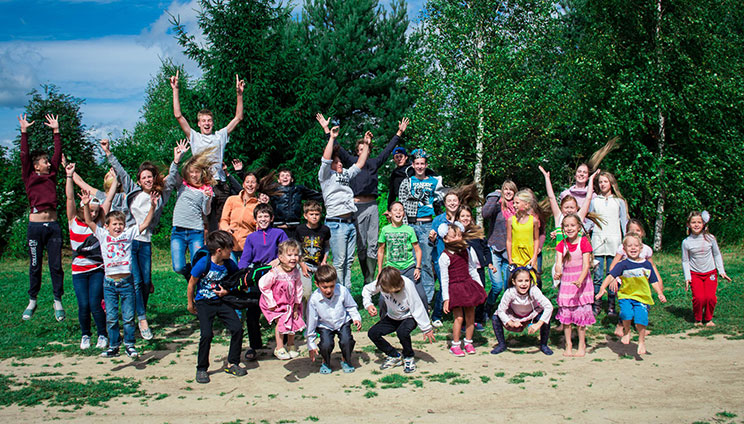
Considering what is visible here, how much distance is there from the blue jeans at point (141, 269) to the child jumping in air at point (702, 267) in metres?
7.44

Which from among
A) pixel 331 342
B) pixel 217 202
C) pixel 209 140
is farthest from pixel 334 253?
pixel 209 140

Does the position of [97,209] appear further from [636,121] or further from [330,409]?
[636,121]

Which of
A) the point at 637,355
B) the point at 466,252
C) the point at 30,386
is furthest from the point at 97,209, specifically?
the point at 637,355

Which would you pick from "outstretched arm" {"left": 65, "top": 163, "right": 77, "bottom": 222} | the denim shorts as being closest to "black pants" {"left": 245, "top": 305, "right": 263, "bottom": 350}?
"outstretched arm" {"left": 65, "top": 163, "right": 77, "bottom": 222}

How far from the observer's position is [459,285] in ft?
23.0

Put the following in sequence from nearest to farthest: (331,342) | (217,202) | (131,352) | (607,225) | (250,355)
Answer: (331,342), (131,352), (250,355), (607,225), (217,202)

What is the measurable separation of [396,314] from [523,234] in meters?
2.19

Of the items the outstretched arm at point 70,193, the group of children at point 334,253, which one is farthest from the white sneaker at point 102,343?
the outstretched arm at point 70,193

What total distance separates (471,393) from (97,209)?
16.5 ft

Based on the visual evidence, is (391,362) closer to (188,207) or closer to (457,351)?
(457,351)

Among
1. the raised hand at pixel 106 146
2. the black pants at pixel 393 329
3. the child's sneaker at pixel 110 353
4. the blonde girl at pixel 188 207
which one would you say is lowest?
the child's sneaker at pixel 110 353

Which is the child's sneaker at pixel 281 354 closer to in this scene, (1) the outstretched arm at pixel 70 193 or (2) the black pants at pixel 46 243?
(1) the outstretched arm at pixel 70 193

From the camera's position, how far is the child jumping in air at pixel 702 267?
319 inches

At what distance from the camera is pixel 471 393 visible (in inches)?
217
